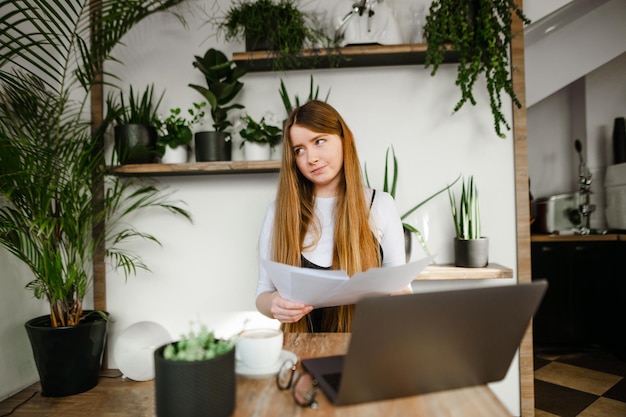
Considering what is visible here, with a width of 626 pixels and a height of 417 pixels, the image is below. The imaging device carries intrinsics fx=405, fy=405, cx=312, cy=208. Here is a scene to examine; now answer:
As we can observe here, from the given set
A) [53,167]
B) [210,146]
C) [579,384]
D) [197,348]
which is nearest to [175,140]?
[210,146]

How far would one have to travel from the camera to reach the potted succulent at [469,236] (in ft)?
6.51

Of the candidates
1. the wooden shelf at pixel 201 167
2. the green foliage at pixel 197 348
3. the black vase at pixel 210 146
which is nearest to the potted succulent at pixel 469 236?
the wooden shelf at pixel 201 167

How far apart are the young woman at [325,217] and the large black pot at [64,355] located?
41.0 inches

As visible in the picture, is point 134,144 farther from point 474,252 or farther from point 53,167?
point 474,252

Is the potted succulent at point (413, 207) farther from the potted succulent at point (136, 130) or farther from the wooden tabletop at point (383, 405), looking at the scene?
the wooden tabletop at point (383, 405)

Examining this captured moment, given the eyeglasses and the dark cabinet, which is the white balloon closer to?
the eyeglasses

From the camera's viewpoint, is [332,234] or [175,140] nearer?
[332,234]

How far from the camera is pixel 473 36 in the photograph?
197 cm

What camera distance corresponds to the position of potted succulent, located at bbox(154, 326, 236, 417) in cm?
61

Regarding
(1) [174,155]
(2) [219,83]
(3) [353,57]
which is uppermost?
(3) [353,57]

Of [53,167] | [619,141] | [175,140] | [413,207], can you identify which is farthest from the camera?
[619,141]

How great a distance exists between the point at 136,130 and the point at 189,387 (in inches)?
69.9

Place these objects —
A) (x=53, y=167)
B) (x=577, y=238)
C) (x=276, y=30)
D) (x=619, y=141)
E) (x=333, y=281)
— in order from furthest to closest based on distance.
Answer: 1. (x=619, y=141)
2. (x=577, y=238)
3. (x=276, y=30)
4. (x=53, y=167)
5. (x=333, y=281)

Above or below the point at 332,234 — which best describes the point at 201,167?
above
